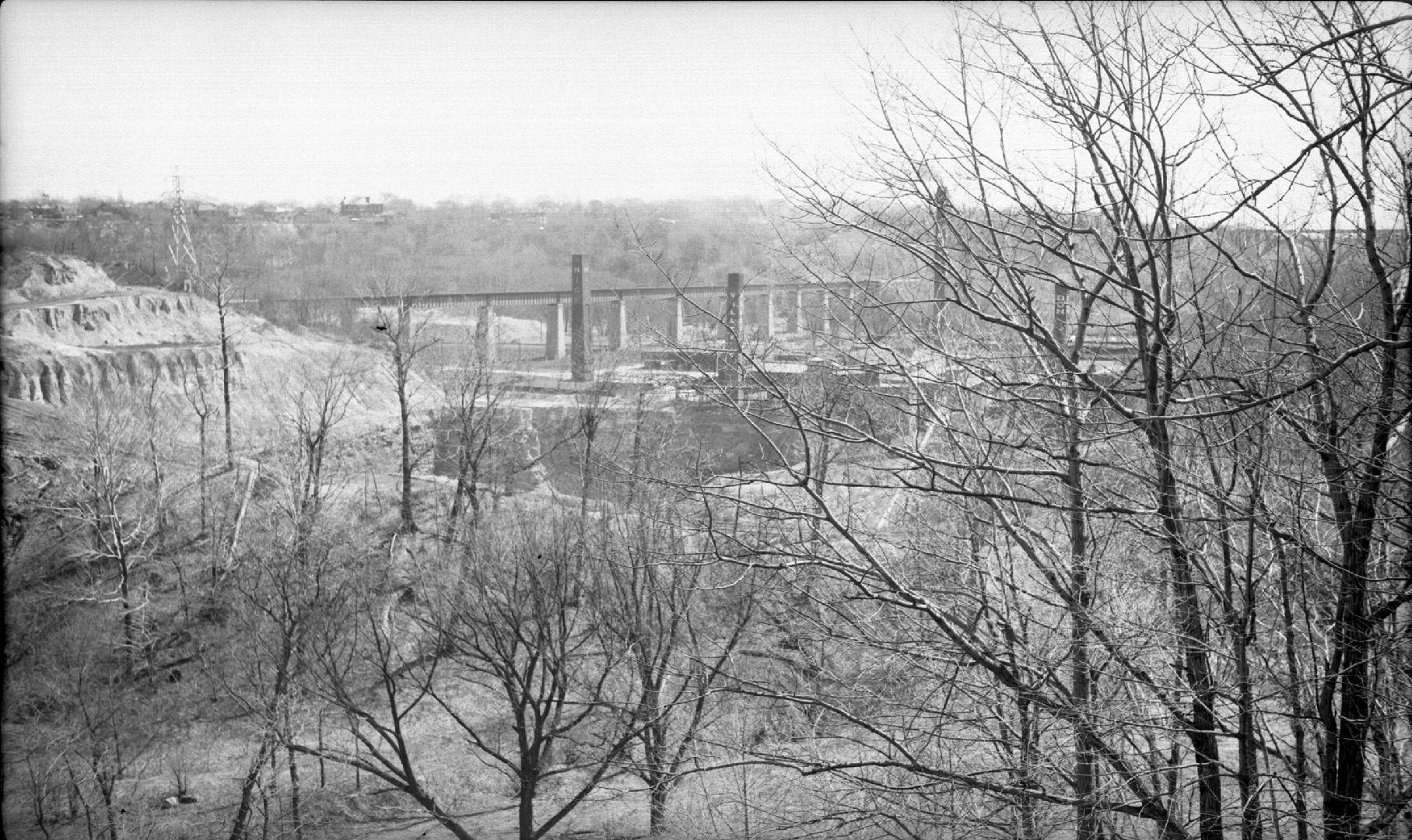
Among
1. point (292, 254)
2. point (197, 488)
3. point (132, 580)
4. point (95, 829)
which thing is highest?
point (292, 254)

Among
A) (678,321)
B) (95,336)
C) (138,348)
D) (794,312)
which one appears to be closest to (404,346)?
(138,348)

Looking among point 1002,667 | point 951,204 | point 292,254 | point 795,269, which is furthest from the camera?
point 292,254

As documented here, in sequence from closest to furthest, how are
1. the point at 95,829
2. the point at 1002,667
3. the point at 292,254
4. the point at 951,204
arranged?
the point at 1002,667
the point at 951,204
the point at 95,829
the point at 292,254

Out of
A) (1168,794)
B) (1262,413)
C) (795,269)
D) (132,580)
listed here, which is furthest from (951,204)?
(132,580)

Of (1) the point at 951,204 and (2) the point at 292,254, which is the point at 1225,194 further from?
(2) the point at 292,254

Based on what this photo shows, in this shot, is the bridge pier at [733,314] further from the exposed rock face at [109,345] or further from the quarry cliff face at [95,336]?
the exposed rock face at [109,345]

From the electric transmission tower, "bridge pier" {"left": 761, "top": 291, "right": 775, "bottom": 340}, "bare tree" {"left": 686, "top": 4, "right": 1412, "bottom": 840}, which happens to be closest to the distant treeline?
the electric transmission tower

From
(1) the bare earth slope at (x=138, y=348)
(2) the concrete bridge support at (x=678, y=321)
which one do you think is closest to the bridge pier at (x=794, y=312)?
(2) the concrete bridge support at (x=678, y=321)
